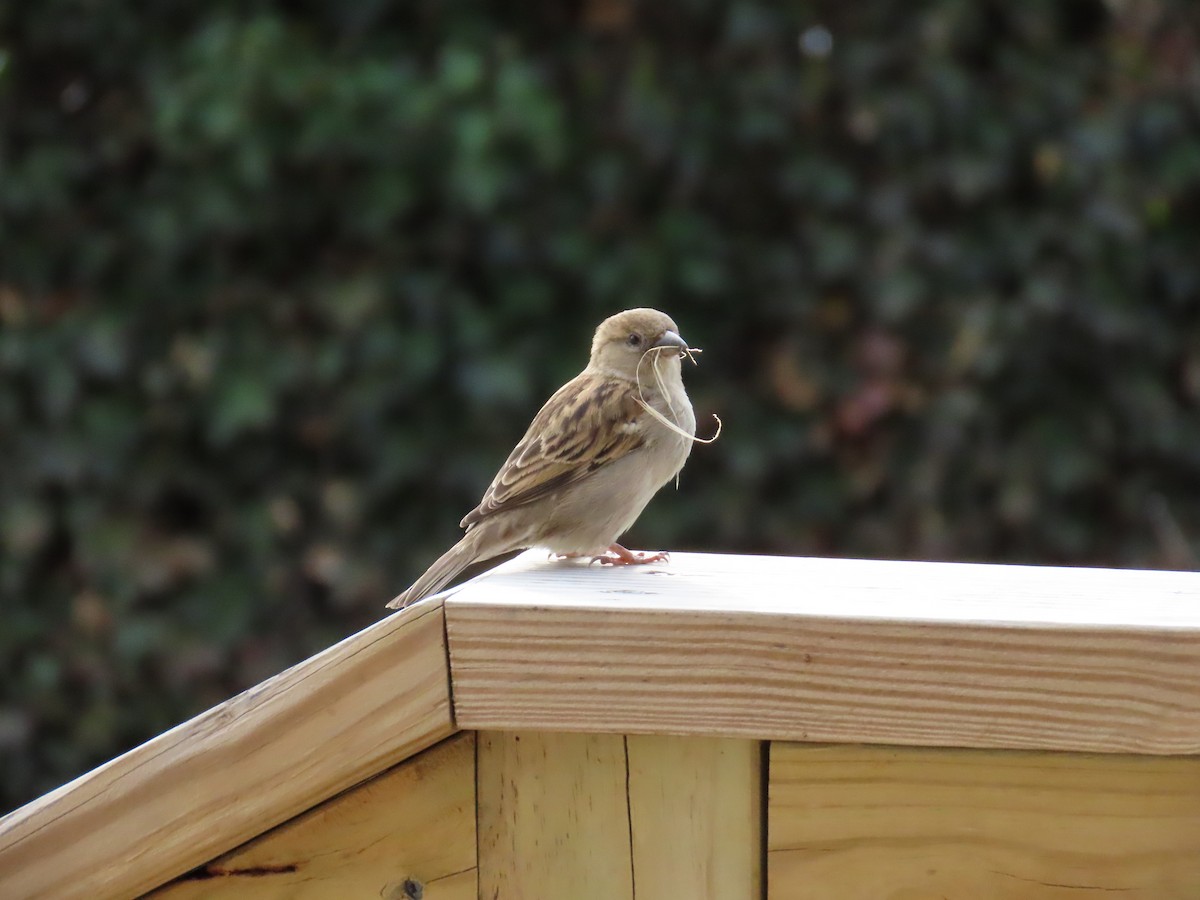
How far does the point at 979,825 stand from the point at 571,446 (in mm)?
1431

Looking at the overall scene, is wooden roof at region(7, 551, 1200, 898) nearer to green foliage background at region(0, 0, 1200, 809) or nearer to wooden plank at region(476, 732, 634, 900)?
wooden plank at region(476, 732, 634, 900)

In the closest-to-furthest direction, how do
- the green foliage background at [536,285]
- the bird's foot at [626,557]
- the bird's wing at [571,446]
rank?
the bird's foot at [626,557], the bird's wing at [571,446], the green foliage background at [536,285]

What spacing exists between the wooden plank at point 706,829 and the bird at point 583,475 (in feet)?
3.43

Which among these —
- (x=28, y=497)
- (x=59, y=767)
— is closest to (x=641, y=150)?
(x=28, y=497)

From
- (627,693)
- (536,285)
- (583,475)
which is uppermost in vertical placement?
(536,285)

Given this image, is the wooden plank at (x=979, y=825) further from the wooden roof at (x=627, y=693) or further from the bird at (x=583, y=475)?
the bird at (x=583, y=475)

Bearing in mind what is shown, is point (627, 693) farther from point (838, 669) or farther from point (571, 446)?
point (571, 446)

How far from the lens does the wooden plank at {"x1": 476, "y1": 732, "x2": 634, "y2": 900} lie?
4.75ft

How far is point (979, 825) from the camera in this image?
142 cm

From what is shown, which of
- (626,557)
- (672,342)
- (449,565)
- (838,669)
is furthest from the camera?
(672,342)

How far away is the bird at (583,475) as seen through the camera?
261cm

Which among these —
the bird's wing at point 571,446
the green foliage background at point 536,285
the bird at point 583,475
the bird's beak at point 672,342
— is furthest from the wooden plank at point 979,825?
the green foliage background at point 536,285

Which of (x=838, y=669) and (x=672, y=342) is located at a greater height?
(x=672, y=342)

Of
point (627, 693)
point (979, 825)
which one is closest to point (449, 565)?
point (627, 693)
